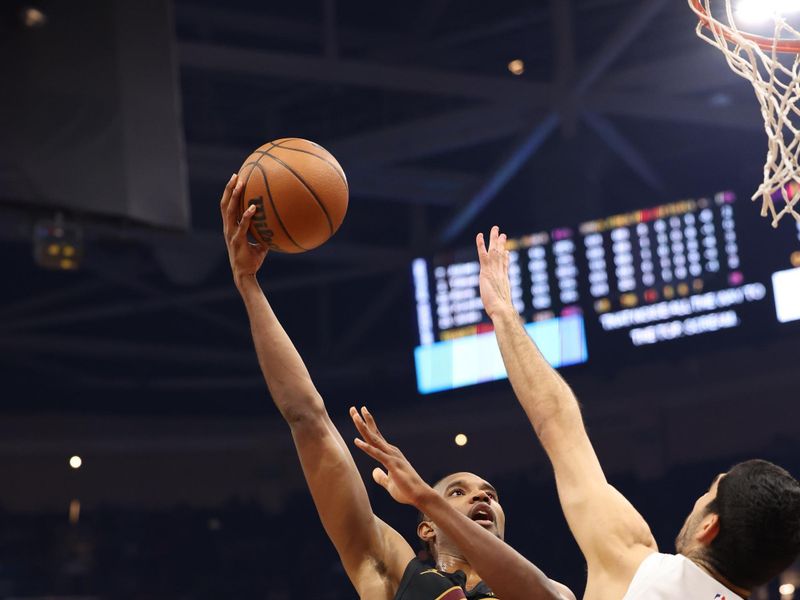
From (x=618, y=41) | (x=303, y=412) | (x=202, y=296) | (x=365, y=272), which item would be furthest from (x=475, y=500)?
(x=202, y=296)

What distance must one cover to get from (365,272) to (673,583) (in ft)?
32.0

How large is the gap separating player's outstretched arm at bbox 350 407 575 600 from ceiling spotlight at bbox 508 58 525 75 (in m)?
8.16

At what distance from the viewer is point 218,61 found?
8391mm

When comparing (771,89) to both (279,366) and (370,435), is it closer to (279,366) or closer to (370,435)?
(279,366)

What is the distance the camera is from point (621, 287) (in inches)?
328

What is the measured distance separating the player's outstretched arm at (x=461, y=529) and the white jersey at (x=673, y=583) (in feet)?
1.33

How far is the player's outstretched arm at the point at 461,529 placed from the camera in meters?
2.12

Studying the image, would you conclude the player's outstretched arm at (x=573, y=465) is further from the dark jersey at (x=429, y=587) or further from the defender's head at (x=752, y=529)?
the dark jersey at (x=429, y=587)

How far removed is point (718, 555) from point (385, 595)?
42.2 inches

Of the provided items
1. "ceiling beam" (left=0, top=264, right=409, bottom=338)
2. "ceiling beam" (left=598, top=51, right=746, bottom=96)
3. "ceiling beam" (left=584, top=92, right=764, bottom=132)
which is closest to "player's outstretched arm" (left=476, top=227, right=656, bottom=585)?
"ceiling beam" (left=598, top=51, right=746, bottom=96)

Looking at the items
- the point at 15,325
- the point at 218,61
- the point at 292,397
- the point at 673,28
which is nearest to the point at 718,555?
the point at 292,397

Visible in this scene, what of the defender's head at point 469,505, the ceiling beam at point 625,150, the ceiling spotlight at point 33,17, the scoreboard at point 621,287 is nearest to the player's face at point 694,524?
the defender's head at point 469,505

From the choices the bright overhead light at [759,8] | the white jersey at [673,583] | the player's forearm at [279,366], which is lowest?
the white jersey at [673,583]

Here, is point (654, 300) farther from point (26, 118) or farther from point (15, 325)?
point (15, 325)
